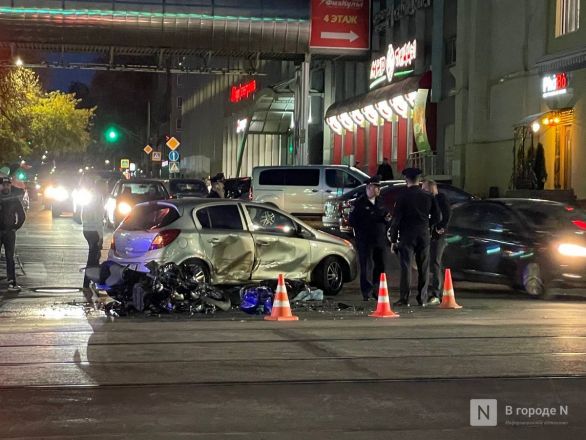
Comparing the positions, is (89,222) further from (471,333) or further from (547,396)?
(547,396)

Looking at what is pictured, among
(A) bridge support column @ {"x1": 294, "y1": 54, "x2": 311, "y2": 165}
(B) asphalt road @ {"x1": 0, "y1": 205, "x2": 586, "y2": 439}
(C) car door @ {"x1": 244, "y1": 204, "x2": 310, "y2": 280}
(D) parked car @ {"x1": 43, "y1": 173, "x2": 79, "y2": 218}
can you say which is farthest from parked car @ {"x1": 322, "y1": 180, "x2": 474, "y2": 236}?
(D) parked car @ {"x1": 43, "y1": 173, "x2": 79, "y2": 218}

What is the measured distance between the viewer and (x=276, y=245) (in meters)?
13.9

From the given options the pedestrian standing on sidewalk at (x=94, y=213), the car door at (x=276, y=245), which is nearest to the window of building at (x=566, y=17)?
the car door at (x=276, y=245)

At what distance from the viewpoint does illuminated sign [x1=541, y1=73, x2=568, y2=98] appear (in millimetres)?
24422

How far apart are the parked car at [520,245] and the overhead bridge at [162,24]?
19730 millimetres

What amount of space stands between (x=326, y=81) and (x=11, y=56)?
1756cm

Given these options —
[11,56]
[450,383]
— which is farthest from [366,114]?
[450,383]

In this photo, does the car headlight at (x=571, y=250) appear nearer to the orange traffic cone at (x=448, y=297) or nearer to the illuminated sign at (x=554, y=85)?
the orange traffic cone at (x=448, y=297)

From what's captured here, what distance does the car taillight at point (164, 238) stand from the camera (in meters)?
13.1

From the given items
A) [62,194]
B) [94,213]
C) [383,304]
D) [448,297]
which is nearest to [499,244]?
[448,297]

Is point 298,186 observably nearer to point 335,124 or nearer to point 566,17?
point 566,17

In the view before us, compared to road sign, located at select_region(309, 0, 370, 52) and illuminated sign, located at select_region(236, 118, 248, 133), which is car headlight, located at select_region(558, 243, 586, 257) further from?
illuminated sign, located at select_region(236, 118, 248, 133)
